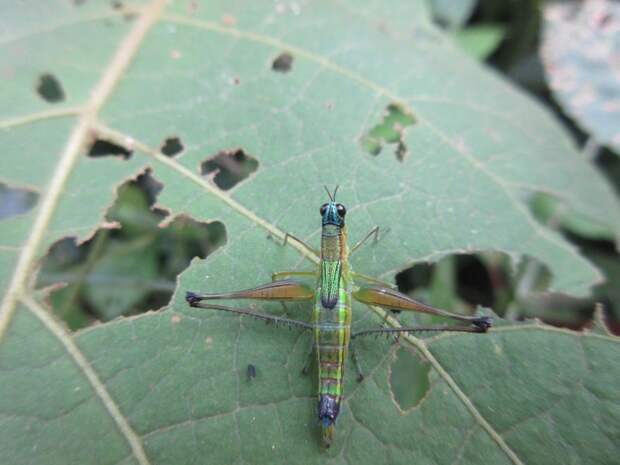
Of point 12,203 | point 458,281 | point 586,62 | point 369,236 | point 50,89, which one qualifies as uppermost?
point 586,62

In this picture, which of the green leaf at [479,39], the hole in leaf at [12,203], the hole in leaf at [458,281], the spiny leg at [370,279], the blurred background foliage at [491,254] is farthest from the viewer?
the green leaf at [479,39]

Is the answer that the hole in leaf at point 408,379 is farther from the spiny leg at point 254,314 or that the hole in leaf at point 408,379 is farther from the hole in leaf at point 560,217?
the hole in leaf at point 560,217

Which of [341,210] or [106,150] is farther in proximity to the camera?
[106,150]

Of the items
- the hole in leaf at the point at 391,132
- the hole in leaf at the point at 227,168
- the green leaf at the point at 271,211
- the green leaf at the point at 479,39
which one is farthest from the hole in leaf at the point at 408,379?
the green leaf at the point at 479,39

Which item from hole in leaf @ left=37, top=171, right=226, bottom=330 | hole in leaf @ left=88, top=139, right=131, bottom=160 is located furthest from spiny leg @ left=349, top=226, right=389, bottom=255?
hole in leaf @ left=88, top=139, right=131, bottom=160

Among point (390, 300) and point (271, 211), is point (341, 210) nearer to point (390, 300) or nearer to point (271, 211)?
point (271, 211)

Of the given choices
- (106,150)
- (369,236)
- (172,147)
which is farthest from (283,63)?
(369,236)

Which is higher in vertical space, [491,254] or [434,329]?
[491,254]

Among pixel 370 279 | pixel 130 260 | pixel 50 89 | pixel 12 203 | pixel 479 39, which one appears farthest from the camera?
pixel 479 39
